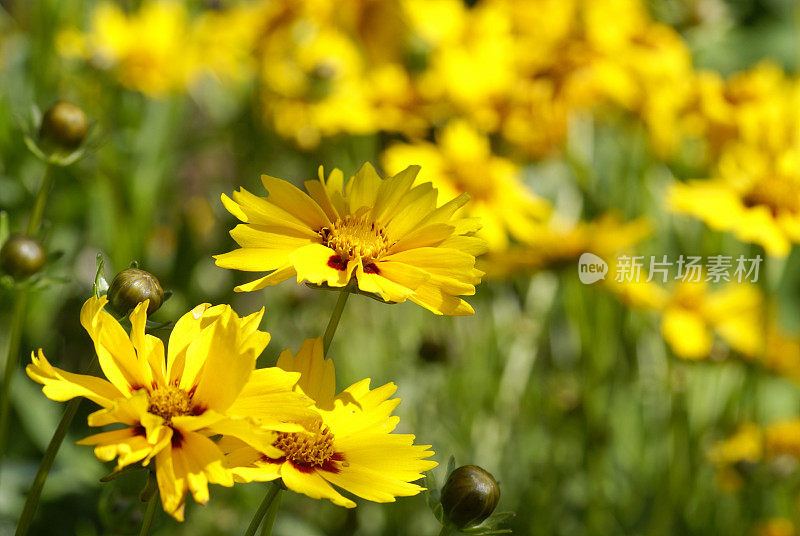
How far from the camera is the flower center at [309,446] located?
46 cm

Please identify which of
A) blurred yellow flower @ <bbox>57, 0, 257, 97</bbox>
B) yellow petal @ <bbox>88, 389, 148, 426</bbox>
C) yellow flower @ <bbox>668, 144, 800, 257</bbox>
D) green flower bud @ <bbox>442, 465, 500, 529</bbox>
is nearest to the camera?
yellow petal @ <bbox>88, 389, 148, 426</bbox>

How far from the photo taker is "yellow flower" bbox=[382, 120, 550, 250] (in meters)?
1.07

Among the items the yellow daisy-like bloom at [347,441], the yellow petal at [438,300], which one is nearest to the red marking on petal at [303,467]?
the yellow daisy-like bloom at [347,441]

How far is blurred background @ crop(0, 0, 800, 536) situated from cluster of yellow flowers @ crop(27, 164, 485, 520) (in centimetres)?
43

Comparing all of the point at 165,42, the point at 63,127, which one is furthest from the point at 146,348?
the point at 165,42

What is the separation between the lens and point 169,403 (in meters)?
0.42

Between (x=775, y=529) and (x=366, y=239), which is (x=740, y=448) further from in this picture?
(x=366, y=239)

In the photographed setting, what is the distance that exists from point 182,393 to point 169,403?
10 millimetres

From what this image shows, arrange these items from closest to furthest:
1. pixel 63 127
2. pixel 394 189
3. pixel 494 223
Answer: pixel 394 189 < pixel 63 127 < pixel 494 223

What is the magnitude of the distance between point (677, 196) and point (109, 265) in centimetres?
74

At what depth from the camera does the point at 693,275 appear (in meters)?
1.20

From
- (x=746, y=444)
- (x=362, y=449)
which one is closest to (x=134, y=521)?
(x=362, y=449)

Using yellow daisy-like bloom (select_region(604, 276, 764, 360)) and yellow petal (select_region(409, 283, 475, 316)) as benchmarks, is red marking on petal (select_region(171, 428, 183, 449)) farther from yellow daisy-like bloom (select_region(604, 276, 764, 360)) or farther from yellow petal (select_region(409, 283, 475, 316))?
yellow daisy-like bloom (select_region(604, 276, 764, 360))

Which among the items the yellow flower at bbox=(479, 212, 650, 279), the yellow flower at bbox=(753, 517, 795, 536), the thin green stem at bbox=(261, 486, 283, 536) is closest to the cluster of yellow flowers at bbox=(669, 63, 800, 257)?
the yellow flower at bbox=(479, 212, 650, 279)
